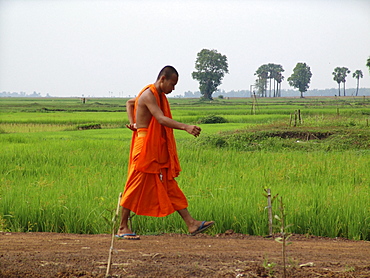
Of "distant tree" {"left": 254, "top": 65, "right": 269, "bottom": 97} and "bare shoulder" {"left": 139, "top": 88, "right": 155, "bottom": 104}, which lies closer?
"bare shoulder" {"left": 139, "top": 88, "right": 155, "bottom": 104}

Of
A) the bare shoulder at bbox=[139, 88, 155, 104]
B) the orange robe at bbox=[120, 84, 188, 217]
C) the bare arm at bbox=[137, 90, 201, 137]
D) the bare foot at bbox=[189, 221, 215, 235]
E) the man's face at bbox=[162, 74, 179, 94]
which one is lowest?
the bare foot at bbox=[189, 221, 215, 235]

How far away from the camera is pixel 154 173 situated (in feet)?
14.6

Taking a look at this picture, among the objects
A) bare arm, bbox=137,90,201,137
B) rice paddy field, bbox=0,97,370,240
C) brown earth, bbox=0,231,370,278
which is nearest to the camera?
brown earth, bbox=0,231,370,278

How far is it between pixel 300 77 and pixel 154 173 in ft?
365

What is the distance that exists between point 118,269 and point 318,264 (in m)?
1.39

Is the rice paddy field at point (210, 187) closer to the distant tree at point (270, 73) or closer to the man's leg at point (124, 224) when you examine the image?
the man's leg at point (124, 224)

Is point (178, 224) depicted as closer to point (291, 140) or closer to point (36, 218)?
point (36, 218)

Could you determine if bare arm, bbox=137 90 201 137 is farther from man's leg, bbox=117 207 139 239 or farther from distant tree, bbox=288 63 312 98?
distant tree, bbox=288 63 312 98

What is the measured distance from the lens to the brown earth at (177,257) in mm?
3119

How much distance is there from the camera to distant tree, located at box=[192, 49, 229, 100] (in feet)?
281

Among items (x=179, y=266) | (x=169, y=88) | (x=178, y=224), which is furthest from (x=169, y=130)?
(x=179, y=266)

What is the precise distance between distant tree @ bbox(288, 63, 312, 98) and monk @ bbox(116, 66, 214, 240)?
4349 inches

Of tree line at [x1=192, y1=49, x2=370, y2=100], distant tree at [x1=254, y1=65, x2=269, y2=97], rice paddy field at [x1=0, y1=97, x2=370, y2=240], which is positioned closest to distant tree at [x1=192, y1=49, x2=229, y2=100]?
tree line at [x1=192, y1=49, x2=370, y2=100]

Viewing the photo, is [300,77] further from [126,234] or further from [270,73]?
[126,234]
